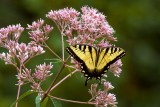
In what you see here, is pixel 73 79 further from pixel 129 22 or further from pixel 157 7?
pixel 157 7

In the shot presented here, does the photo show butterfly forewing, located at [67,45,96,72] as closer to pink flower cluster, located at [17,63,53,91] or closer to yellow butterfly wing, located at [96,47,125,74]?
yellow butterfly wing, located at [96,47,125,74]

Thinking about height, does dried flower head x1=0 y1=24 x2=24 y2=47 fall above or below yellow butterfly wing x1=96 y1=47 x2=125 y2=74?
above

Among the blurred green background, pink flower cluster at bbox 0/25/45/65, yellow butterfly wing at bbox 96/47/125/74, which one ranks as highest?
the blurred green background

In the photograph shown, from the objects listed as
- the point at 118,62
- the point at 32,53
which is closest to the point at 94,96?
the point at 118,62

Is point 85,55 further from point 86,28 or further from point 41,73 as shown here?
point 41,73

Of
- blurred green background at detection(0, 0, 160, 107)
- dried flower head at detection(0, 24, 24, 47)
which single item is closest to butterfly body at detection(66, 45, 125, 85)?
dried flower head at detection(0, 24, 24, 47)

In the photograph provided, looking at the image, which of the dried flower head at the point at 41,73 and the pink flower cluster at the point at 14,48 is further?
the pink flower cluster at the point at 14,48

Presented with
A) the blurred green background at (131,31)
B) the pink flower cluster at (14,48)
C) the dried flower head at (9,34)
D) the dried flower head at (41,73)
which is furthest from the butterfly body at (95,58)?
the blurred green background at (131,31)

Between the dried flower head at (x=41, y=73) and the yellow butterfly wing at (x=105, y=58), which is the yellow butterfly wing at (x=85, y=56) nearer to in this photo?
the yellow butterfly wing at (x=105, y=58)

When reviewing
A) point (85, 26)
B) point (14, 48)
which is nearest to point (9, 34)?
point (14, 48)

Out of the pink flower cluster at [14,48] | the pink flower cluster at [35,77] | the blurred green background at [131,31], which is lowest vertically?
the pink flower cluster at [35,77]
